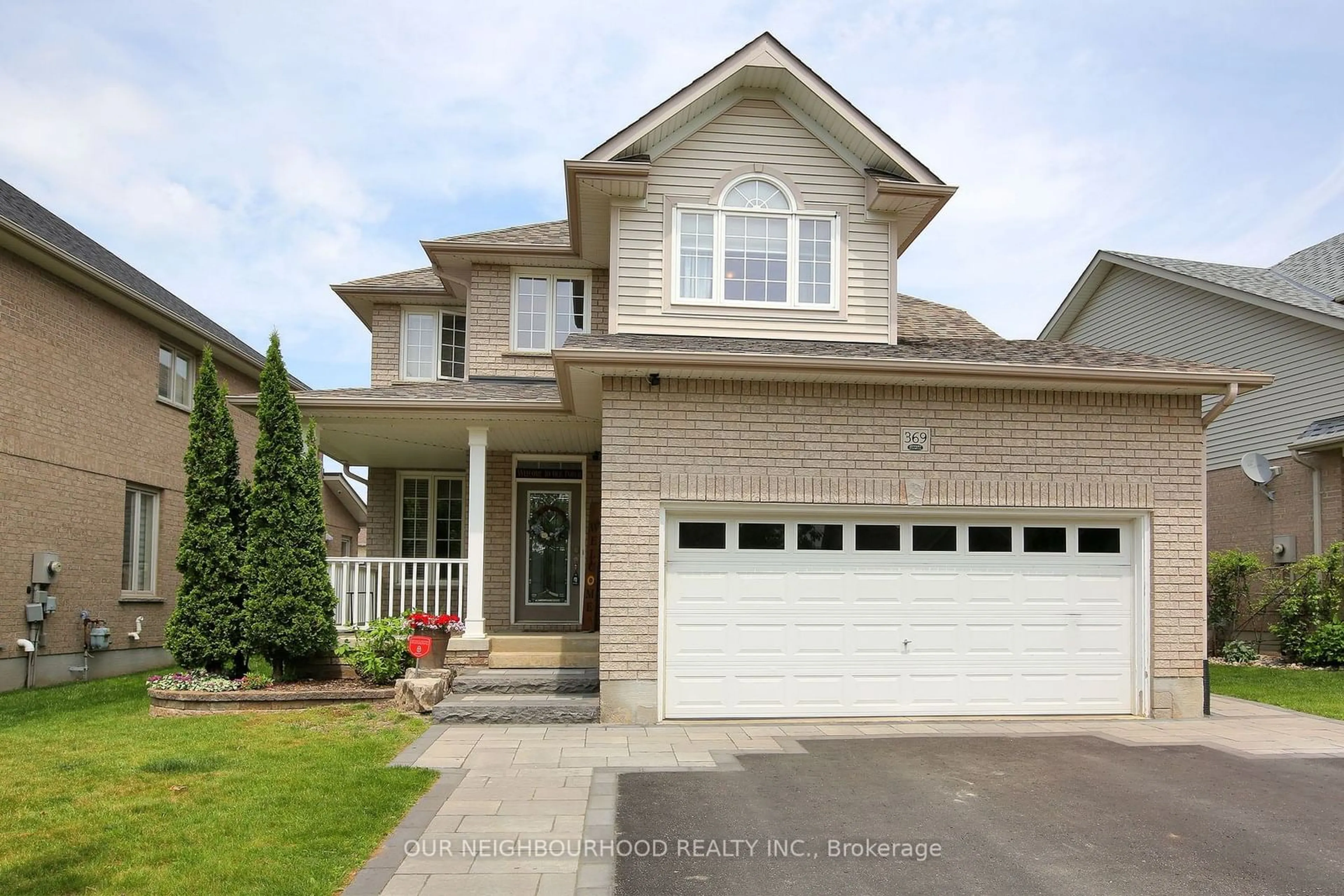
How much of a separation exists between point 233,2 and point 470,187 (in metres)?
5.71

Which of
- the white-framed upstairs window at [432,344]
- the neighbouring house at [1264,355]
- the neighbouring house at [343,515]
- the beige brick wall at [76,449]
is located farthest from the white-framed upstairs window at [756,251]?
the neighbouring house at [343,515]

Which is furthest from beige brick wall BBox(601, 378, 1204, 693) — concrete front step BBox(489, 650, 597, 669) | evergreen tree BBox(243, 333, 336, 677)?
evergreen tree BBox(243, 333, 336, 677)

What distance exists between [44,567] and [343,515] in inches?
648

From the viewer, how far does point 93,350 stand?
14828mm

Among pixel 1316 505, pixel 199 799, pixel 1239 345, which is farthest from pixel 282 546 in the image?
Answer: pixel 1239 345

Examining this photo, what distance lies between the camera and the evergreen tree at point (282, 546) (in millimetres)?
11211

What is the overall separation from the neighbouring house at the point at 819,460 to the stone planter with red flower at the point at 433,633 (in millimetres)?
265

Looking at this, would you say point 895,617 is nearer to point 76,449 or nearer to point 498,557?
point 498,557

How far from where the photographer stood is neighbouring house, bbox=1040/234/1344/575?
16.4m

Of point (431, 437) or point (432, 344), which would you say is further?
point (432, 344)

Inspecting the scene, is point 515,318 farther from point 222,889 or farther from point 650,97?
point 222,889

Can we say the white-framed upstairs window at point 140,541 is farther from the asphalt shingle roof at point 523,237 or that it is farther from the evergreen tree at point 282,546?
the asphalt shingle roof at point 523,237

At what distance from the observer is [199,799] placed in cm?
689

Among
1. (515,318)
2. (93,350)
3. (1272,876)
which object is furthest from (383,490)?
(1272,876)
